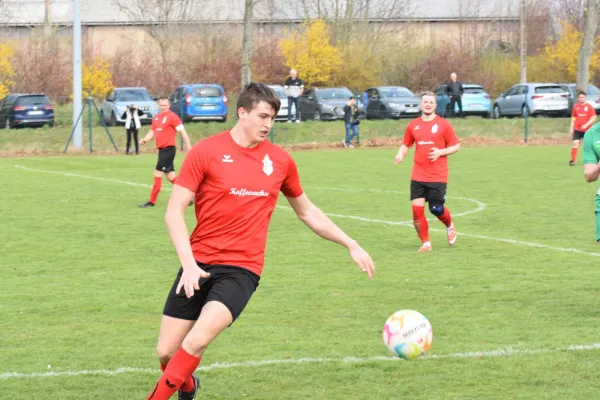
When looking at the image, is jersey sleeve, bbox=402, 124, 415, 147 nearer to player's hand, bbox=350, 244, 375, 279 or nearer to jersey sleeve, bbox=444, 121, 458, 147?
jersey sleeve, bbox=444, 121, 458, 147

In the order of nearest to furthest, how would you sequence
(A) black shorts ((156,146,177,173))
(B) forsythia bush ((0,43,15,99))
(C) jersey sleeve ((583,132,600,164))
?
1. (C) jersey sleeve ((583,132,600,164))
2. (A) black shorts ((156,146,177,173))
3. (B) forsythia bush ((0,43,15,99))

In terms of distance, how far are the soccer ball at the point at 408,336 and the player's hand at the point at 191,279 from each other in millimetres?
1662

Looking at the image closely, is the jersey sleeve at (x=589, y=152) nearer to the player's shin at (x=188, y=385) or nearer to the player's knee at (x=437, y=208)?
the player's shin at (x=188, y=385)

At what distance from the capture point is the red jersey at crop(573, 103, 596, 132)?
84.9 feet

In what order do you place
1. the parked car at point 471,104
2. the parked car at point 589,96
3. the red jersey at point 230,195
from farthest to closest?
the parked car at point 589,96, the parked car at point 471,104, the red jersey at point 230,195

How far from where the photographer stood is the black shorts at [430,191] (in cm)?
1298

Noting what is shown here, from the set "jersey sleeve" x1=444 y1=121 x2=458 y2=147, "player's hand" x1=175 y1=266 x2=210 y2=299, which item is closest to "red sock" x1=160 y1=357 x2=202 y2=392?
"player's hand" x1=175 y1=266 x2=210 y2=299

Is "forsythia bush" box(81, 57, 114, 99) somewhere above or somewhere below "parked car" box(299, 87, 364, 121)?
above

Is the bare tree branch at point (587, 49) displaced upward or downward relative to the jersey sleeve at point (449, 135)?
upward

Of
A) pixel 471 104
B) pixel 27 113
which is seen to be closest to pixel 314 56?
pixel 471 104

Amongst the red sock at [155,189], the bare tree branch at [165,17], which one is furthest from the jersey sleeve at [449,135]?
the bare tree branch at [165,17]

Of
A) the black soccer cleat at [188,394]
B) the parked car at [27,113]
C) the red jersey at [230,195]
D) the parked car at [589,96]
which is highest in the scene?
the parked car at [589,96]

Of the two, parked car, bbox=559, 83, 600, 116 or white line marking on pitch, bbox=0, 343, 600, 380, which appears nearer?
white line marking on pitch, bbox=0, 343, 600, 380

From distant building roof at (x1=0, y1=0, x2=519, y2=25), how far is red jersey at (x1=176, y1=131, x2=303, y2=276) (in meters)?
49.1
